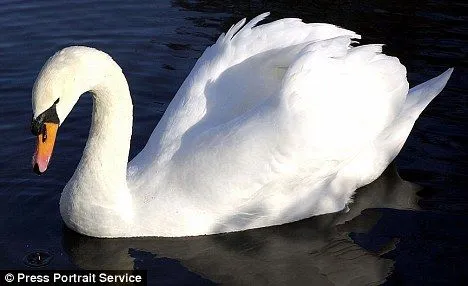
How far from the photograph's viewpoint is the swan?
24.2ft

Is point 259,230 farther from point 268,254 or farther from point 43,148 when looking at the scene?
point 43,148

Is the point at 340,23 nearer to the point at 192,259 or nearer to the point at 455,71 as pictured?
the point at 455,71

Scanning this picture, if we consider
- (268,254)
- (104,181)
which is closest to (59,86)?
(104,181)

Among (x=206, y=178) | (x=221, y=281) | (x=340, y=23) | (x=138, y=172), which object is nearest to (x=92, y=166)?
(x=138, y=172)

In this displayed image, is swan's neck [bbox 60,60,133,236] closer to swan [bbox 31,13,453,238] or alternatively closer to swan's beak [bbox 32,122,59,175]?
swan [bbox 31,13,453,238]

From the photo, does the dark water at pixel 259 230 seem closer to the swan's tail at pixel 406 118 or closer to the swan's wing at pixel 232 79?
the swan's tail at pixel 406 118

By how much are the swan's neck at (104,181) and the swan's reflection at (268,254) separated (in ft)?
0.74

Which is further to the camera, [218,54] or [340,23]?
[340,23]

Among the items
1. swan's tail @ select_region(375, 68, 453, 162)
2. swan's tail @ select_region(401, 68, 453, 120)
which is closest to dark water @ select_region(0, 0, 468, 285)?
swan's tail @ select_region(375, 68, 453, 162)

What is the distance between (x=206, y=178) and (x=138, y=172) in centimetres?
81

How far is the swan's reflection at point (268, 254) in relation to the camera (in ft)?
24.3

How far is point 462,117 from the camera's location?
A: 990 centimetres

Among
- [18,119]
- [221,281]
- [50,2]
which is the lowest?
[221,281]

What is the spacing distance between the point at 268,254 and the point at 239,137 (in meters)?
1.11
